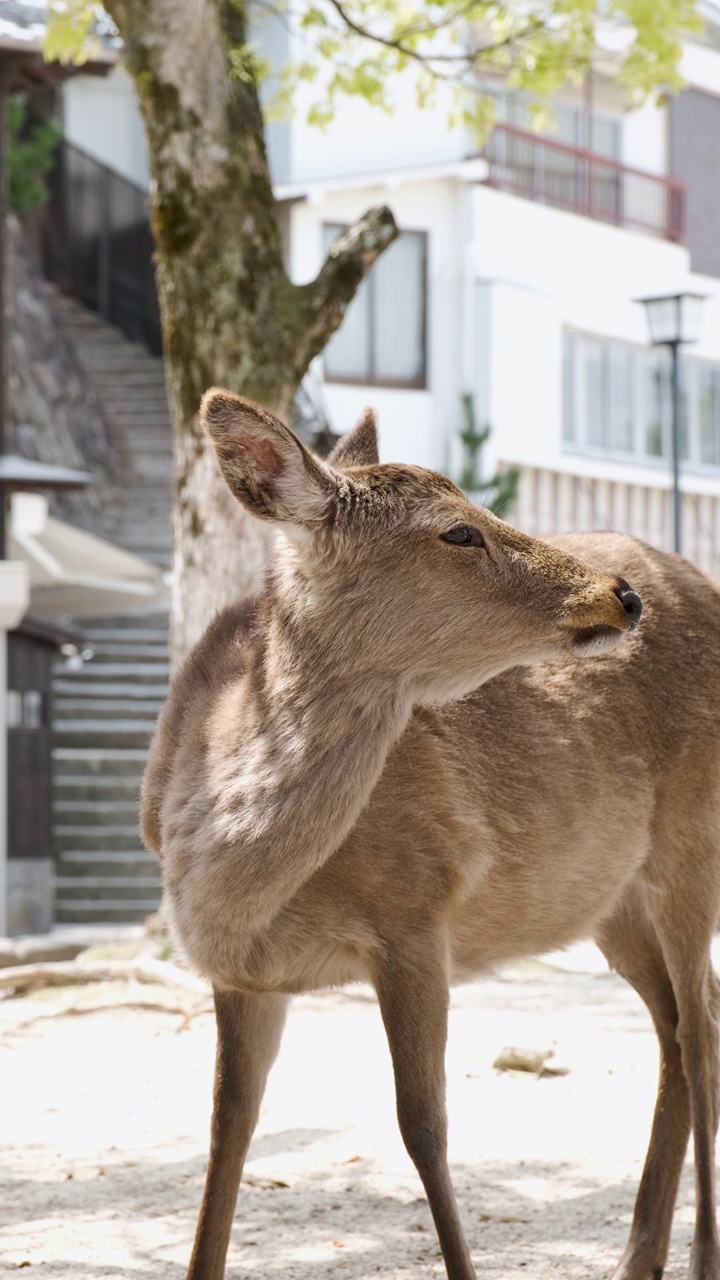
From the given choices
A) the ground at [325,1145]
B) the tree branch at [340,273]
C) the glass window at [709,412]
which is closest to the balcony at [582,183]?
the glass window at [709,412]

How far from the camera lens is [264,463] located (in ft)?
12.4

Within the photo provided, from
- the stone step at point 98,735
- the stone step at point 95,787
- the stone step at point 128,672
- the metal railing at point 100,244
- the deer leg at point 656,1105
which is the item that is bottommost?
the stone step at point 95,787

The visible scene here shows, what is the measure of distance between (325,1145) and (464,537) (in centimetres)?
283

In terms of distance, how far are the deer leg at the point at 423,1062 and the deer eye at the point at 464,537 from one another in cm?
91

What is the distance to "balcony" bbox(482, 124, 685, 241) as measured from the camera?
28.0 meters

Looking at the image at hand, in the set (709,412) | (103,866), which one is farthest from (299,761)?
(709,412)

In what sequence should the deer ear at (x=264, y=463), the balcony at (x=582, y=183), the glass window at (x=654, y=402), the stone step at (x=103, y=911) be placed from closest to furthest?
the deer ear at (x=264, y=463)
the stone step at (x=103, y=911)
the balcony at (x=582, y=183)
the glass window at (x=654, y=402)

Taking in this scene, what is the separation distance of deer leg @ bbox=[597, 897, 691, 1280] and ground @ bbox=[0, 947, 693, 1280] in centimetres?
13

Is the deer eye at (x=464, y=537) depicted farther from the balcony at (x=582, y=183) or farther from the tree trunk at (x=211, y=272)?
the balcony at (x=582, y=183)

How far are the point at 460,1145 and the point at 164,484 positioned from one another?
17677 millimetres

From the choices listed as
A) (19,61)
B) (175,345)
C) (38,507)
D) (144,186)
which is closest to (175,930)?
(175,345)

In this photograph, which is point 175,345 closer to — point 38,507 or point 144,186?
point 38,507

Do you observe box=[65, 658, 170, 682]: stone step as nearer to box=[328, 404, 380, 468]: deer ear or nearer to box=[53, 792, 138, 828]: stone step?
box=[53, 792, 138, 828]: stone step

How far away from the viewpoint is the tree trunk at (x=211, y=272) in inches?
378
